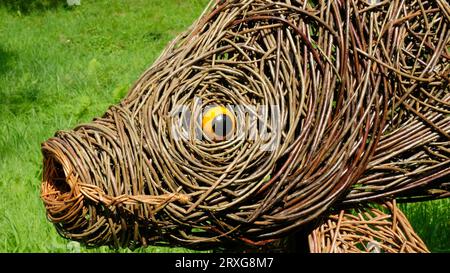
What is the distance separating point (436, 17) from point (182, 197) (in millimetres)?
746

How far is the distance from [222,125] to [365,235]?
0.44 m

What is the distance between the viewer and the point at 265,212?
1469 mm

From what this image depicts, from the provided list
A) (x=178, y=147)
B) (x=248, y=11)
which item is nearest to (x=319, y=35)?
(x=248, y=11)

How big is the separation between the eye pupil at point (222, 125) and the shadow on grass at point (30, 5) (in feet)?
17.9

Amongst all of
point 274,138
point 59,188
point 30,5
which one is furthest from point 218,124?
point 30,5

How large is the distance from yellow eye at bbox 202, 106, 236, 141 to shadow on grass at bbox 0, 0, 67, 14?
5.44 meters

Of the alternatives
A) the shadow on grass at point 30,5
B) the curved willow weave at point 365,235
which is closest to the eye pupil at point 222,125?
the curved willow weave at point 365,235

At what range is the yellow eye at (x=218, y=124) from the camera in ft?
4.93

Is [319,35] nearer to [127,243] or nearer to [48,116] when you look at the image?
[127,243]

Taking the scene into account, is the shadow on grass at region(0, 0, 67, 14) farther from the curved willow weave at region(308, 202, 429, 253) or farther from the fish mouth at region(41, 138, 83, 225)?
the curved willow weave at region(308, 202, 429, 253)

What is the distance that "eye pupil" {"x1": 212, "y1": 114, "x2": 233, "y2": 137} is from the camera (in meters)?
1.50

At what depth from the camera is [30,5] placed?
6727 millimetres

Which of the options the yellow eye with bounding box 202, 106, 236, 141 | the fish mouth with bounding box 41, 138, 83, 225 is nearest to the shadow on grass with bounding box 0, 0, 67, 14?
the fish mouth with bounding box 41, 138, 83, 225

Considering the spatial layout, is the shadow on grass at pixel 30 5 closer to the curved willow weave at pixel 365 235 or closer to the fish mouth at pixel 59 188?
the fish mouth at pixel 59 188
